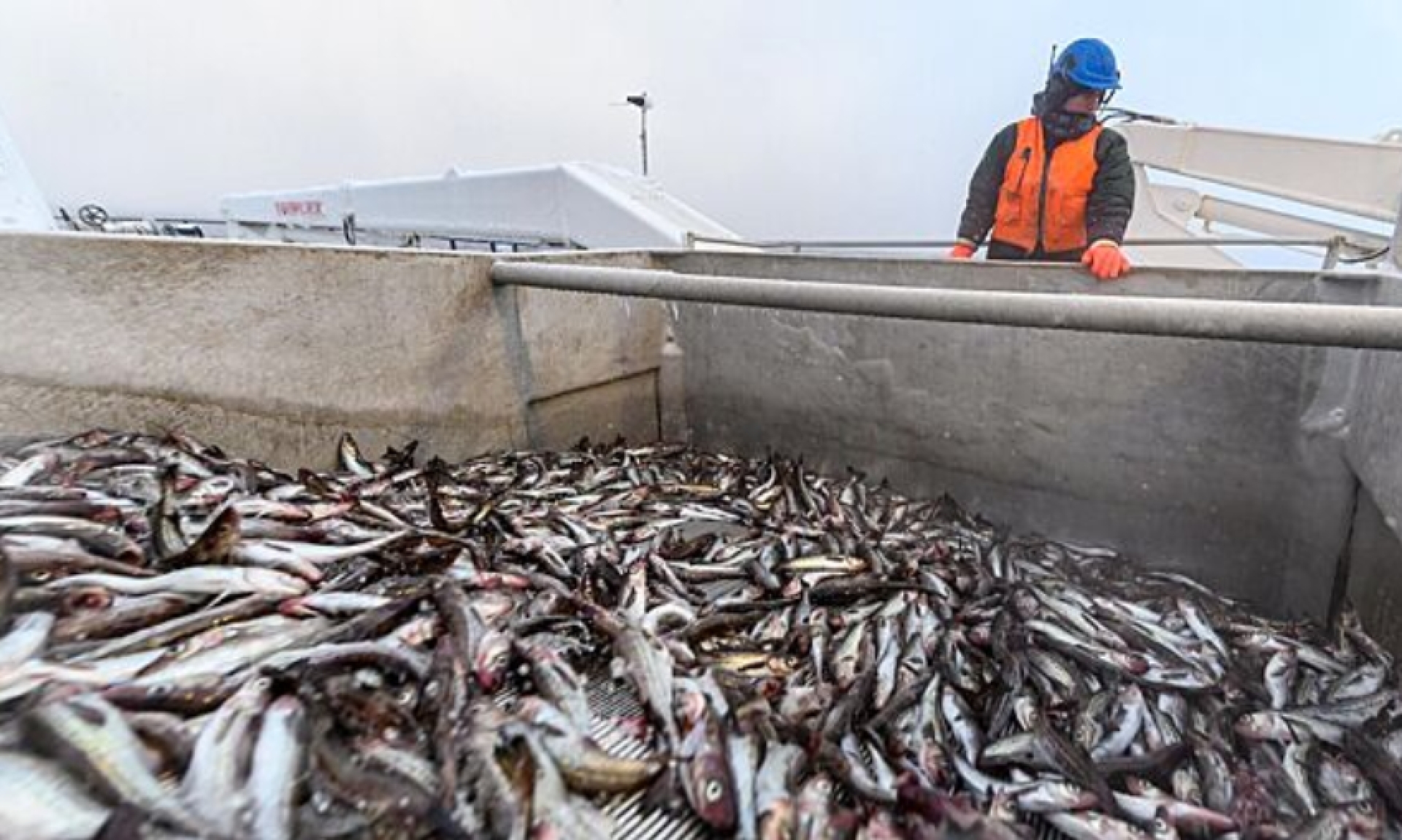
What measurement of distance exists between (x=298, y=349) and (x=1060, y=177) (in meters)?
4.46

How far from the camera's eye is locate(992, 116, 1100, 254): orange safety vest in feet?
13.5

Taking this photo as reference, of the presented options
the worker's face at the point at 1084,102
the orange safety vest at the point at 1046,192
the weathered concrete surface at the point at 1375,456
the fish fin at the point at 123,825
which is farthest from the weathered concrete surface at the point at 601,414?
the weathered concrete surface at the point at 1375,456

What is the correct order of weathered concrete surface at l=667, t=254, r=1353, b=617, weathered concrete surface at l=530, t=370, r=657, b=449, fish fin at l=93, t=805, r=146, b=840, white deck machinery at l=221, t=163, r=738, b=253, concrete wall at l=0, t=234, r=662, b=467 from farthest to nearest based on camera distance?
white deck machinery at l=221, t=163, r=738, b=253, weathered concrete surface at l=530, t=370, r=657, b=449, weathered concrete surface at l=667, t=254, r=1353, b=617, concrete wall at l=0, t=234, r=662, b=467, fish fin at l=93, t=805, r=146, b=840

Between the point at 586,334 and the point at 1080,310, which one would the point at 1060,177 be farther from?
the point at 586,334

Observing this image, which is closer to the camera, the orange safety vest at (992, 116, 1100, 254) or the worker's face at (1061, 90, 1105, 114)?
the worker's face at (1061, 90, 1105, 114)

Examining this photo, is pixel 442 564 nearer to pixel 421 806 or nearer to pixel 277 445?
pixel 421 806

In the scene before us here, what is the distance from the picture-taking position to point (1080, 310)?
211cm

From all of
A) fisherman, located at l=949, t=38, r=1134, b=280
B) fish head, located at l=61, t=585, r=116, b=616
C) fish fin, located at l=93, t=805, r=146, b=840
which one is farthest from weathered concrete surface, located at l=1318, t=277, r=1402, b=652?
fish head, located at l=61, t=585, r=116, b=616

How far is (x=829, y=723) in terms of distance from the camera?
1837 millimetres

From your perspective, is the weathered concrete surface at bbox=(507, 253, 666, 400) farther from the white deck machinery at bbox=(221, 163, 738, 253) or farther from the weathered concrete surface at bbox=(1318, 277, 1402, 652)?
the weathered concrete surface at bbox=(1318, 277, 1402, 652)

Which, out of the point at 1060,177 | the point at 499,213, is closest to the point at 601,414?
the point at 1060,177

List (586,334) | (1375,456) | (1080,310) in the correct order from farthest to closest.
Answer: (586,334)
(1375,456)
(1080,310)

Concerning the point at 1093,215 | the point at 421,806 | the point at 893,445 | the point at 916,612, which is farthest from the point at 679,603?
the point at 1093,215

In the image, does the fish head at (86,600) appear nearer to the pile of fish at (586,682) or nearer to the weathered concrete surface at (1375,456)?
the pile of fish at (586,682)
